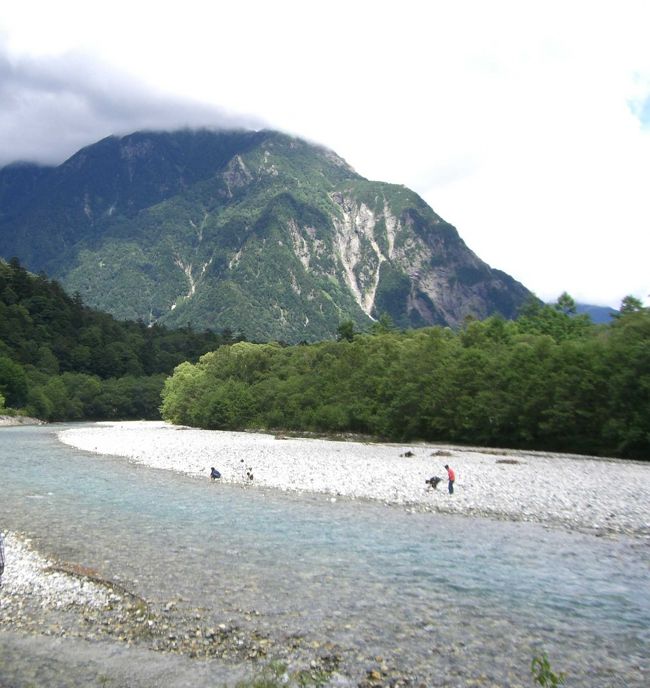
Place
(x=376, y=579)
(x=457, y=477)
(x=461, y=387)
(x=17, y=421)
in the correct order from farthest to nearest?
(x=17, y=421), (x=461, y=387), (x=457, y=477), (x=376, y=579)

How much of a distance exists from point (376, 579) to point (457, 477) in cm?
2291

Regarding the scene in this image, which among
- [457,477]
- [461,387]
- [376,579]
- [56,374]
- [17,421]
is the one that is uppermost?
[461,387]

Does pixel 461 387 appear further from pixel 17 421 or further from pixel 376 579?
pixel 17 421

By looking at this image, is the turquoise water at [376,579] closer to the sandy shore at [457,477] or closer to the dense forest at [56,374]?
the sandy shore at [457,477]

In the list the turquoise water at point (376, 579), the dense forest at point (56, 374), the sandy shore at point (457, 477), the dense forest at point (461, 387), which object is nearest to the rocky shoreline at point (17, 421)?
the dense forest at point (56, 374)

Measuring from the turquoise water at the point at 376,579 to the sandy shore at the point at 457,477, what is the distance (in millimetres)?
2749

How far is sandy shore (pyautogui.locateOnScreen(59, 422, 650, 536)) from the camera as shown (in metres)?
27.2

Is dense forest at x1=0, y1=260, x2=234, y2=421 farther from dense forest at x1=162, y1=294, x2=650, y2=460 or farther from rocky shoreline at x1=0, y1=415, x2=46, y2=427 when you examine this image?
dense forest at x1=162, y1=294, x2=650, y2=460

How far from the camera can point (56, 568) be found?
1689 cm

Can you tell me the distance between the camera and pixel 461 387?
70250 mm

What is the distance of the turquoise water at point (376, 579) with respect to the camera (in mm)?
11453

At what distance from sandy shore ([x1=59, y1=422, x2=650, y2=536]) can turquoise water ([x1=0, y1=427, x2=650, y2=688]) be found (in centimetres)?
275

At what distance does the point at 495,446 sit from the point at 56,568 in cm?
5673

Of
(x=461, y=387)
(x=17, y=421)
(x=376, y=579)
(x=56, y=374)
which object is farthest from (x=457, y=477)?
(x=56, y=374)
